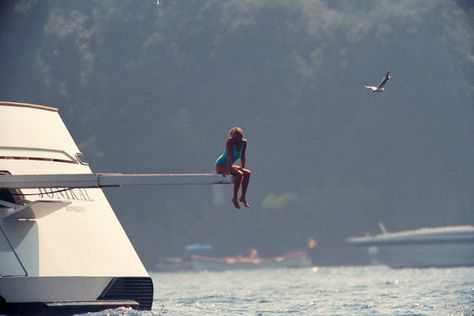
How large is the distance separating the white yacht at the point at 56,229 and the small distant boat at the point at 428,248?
219ft

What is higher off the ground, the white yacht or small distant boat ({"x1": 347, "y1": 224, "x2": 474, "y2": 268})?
small distant boat ({"x1": 347, "y1": 224, "x2": 474, "y2": 268})

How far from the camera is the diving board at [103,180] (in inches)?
1168

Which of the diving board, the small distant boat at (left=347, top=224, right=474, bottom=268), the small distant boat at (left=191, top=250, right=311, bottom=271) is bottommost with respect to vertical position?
the diving board

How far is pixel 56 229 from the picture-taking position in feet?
114

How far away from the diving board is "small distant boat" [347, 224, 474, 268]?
71773mm

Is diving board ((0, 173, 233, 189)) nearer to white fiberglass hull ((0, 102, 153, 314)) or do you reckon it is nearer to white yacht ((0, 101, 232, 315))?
white yacht ((0, 101, 232, 315))

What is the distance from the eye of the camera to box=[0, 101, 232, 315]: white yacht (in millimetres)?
31719

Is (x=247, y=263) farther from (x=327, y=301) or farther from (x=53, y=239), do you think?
(x=53, y=239)

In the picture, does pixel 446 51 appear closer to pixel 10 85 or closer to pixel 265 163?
pixel 265 163

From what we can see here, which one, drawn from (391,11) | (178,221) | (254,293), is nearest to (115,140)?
(178,221)

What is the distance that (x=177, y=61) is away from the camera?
155 m

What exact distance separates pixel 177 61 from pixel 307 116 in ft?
55.2

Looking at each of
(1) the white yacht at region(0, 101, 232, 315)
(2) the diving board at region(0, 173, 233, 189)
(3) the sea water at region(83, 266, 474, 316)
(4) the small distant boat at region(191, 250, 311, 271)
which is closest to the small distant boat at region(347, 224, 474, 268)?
Result: (4) the small distant boat at region(191, 250, 311, 271)

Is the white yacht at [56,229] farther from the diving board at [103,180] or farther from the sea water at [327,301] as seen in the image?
the sea water at [327,301]
